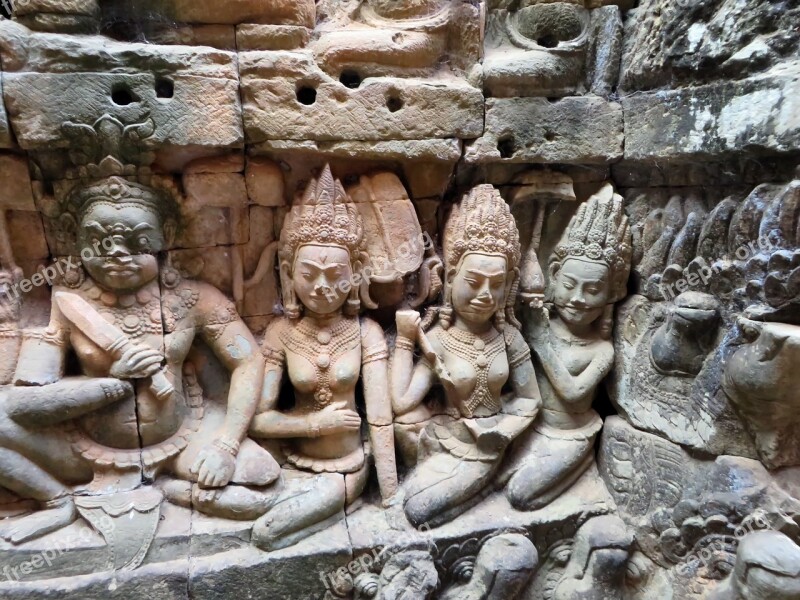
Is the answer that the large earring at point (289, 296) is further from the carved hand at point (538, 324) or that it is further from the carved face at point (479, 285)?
the carved hand at point (538, 324)

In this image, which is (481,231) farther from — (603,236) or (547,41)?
(547,41)

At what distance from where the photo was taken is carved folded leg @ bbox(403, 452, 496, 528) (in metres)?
3.07

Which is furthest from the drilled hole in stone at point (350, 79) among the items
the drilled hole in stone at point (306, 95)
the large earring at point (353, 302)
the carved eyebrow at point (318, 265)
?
the large earring at point (353, 302)

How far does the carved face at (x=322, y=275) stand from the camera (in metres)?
3.05

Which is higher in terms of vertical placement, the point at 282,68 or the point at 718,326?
the point at 282,68

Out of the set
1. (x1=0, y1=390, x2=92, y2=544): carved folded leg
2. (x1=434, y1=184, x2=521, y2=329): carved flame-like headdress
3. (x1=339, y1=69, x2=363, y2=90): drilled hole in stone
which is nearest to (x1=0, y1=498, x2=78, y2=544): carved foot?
(x1=0, y1=390, x2=92, y2=544): carved folded leg

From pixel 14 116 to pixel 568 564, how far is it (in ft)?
11.6

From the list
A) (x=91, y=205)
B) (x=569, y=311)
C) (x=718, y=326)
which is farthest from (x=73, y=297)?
(x=718, y=326)

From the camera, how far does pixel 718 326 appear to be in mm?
2969

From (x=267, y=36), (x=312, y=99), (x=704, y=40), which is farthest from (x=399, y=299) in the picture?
(x=704, y=40)

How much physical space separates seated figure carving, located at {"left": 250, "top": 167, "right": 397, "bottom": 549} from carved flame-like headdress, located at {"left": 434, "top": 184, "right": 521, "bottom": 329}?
1.61 feet

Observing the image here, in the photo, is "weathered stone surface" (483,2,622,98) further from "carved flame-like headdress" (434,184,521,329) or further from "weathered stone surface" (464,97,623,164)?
"carved flame-like headdress" (434,184,521,329)

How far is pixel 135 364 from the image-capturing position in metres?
2.89

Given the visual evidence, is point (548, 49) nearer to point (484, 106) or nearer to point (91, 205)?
point (484, 106)
